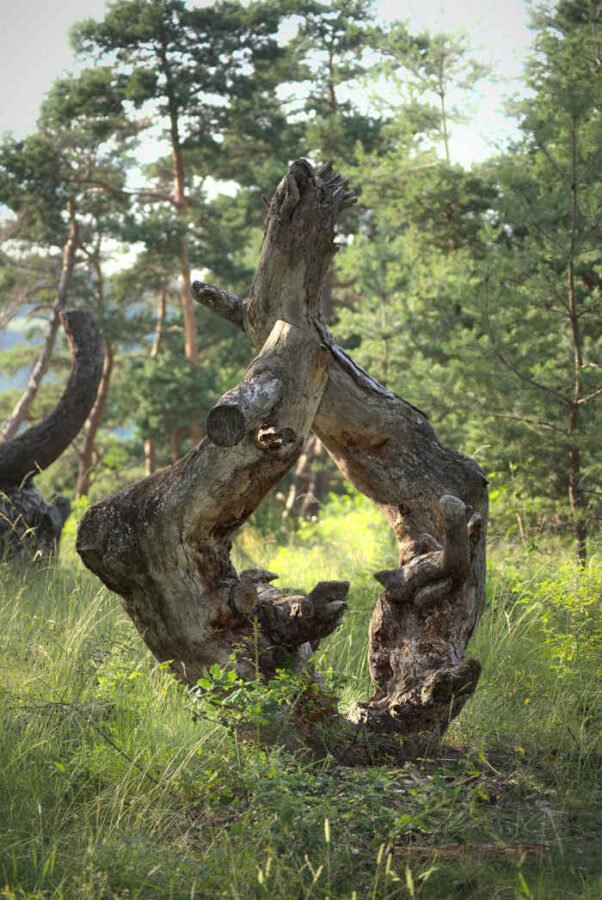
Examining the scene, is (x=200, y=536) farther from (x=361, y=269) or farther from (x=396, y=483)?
(x=361, y=269)

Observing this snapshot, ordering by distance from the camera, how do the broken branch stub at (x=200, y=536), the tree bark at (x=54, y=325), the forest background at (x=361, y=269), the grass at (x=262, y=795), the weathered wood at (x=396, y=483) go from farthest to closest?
the tree bark at (x=54, y=325), the forest background at (x=361, y=269), the weathered wood at (x=396, y=483), the broken branch stub at (x=200, y=536), the grass at (x=262, y=795)

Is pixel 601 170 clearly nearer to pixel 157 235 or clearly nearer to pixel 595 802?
pixel 595 802

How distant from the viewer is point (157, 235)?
Result: 17953mm

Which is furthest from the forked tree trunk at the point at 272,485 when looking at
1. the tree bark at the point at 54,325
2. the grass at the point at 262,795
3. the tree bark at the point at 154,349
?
the tree bark at the point at 54,325

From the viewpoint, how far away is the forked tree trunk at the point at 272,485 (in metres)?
4.54

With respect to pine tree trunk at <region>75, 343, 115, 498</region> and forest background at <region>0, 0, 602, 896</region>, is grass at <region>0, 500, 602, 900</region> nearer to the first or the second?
forest background at <region>0, 0, 602, 896</region>

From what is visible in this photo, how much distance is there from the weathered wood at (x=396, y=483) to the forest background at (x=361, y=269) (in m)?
0.58

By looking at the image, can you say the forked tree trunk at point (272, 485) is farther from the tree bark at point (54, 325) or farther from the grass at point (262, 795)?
the tree bark at point (54, 325)

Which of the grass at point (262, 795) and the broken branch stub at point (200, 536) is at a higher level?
the broken branch stub at point (200, 536)

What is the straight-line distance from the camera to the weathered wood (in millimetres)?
4891

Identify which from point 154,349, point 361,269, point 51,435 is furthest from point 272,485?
point 154,349

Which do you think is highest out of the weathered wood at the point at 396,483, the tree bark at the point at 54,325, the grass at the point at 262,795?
the tree bark at the point at 54,325

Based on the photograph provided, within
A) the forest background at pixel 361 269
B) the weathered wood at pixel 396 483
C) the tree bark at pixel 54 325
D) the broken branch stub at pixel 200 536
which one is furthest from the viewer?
the tree bark at pixel 54 325

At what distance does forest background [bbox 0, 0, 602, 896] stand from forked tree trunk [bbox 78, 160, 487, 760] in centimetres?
61
